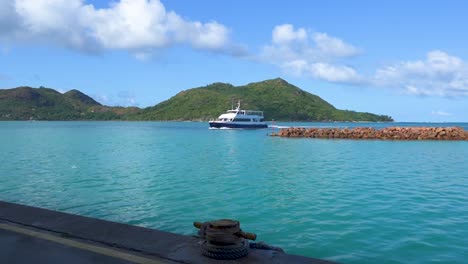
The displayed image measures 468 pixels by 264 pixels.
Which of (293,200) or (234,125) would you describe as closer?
(293,200)

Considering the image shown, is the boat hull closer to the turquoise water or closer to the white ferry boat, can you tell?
the white ferry boat

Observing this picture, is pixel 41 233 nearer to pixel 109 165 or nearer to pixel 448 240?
pixel 448 240

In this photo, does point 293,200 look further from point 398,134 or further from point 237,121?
point 237,121

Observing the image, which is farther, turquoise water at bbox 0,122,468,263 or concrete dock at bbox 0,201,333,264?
turquoise water at bbox 0,122,468,263

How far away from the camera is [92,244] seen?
609 cm

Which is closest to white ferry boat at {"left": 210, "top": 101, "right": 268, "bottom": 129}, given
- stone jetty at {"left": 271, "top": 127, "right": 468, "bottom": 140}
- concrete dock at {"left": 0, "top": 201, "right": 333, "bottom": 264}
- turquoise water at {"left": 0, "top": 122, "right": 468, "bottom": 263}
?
stone jetty at {"left": 271, "top": 127, "right": 468, "bottom": 140}

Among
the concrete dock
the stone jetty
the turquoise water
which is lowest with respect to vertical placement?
the turquoise water

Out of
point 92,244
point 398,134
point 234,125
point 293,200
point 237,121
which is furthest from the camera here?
point 237,121

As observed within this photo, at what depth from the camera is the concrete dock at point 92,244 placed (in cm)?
545

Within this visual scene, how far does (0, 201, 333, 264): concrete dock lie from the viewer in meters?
5.45

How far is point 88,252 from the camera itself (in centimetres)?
573

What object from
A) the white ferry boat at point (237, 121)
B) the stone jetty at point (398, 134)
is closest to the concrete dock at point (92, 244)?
the stone jetty at point (398, 134)

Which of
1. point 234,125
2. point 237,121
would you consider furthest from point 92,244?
point 237,121

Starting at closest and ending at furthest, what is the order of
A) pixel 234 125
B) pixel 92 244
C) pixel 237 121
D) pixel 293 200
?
pixel 92 244 < pixel 293 200 < pixel 234 125 < pixel 237 121
